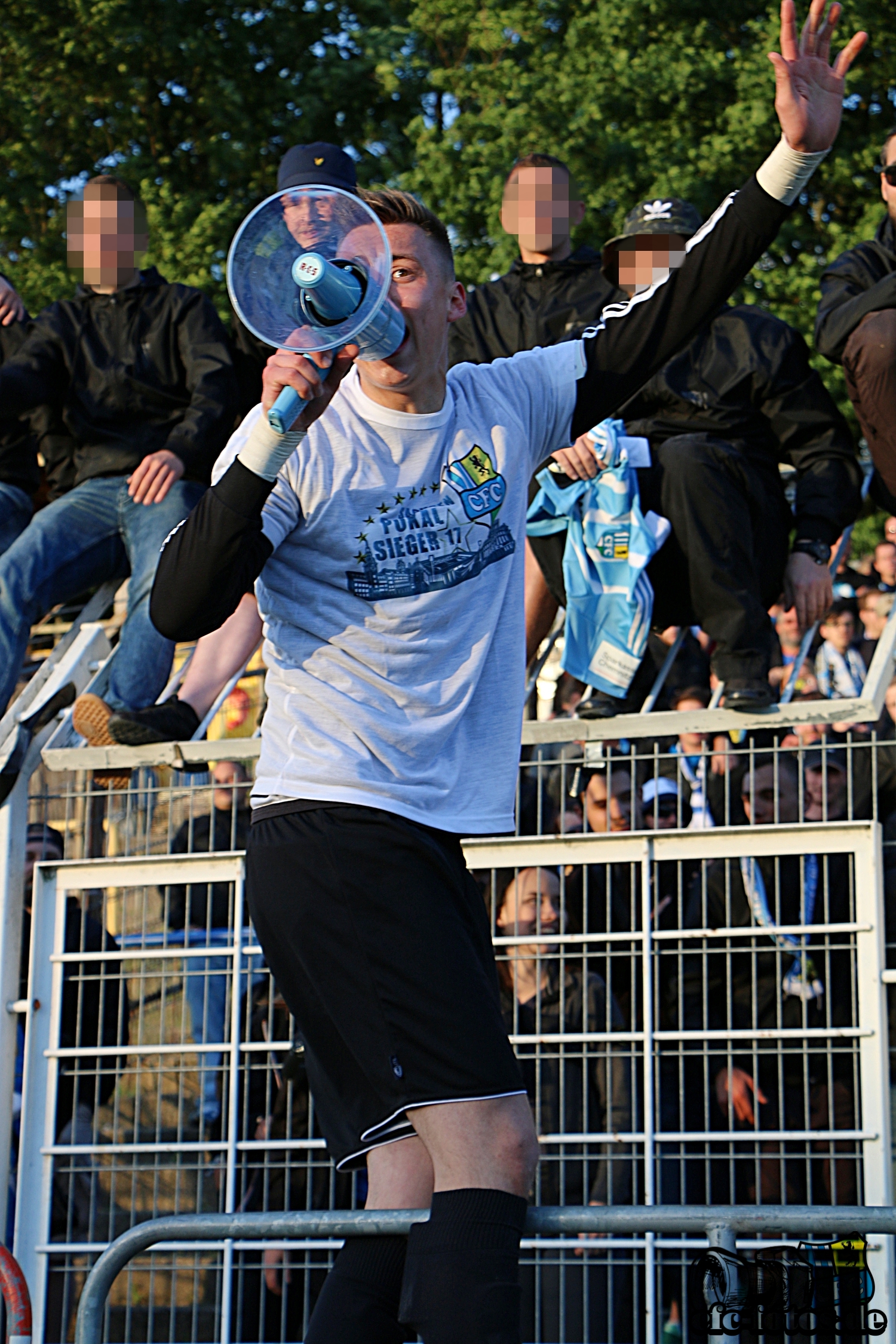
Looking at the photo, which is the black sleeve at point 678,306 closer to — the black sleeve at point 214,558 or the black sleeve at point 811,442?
the black sleeve at point 214,558

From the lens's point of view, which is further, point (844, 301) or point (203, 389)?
point (203, 389)

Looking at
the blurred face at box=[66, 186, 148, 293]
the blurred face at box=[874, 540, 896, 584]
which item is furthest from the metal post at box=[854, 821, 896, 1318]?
the blurred face at box=[66, 186, 148, 293]

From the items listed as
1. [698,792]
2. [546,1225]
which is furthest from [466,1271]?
[698,792]

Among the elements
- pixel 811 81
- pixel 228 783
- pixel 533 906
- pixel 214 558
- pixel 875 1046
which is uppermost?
pixel 811 81

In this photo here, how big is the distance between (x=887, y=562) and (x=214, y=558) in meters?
5.97

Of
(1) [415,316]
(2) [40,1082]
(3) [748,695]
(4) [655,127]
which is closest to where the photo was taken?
(1) [415,316]

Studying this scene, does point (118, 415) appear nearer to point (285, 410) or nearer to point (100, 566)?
point (100, 566)

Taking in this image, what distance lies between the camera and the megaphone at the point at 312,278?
8.45ft

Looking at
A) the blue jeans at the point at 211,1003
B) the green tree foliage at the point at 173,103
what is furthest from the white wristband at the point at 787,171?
the green tree foliage at the point at 173,103

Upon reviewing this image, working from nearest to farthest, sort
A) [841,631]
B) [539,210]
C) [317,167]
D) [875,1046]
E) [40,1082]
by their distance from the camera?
1. [875,1046]
2. [40,1082]
3. [317,167]
4. [539,210]
5. [841,631]

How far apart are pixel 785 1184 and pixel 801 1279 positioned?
1.97 metres

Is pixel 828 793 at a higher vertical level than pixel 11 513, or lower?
lower

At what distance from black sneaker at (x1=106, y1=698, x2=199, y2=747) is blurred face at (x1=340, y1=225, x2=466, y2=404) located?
279 centimetres

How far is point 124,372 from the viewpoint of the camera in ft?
21.4
